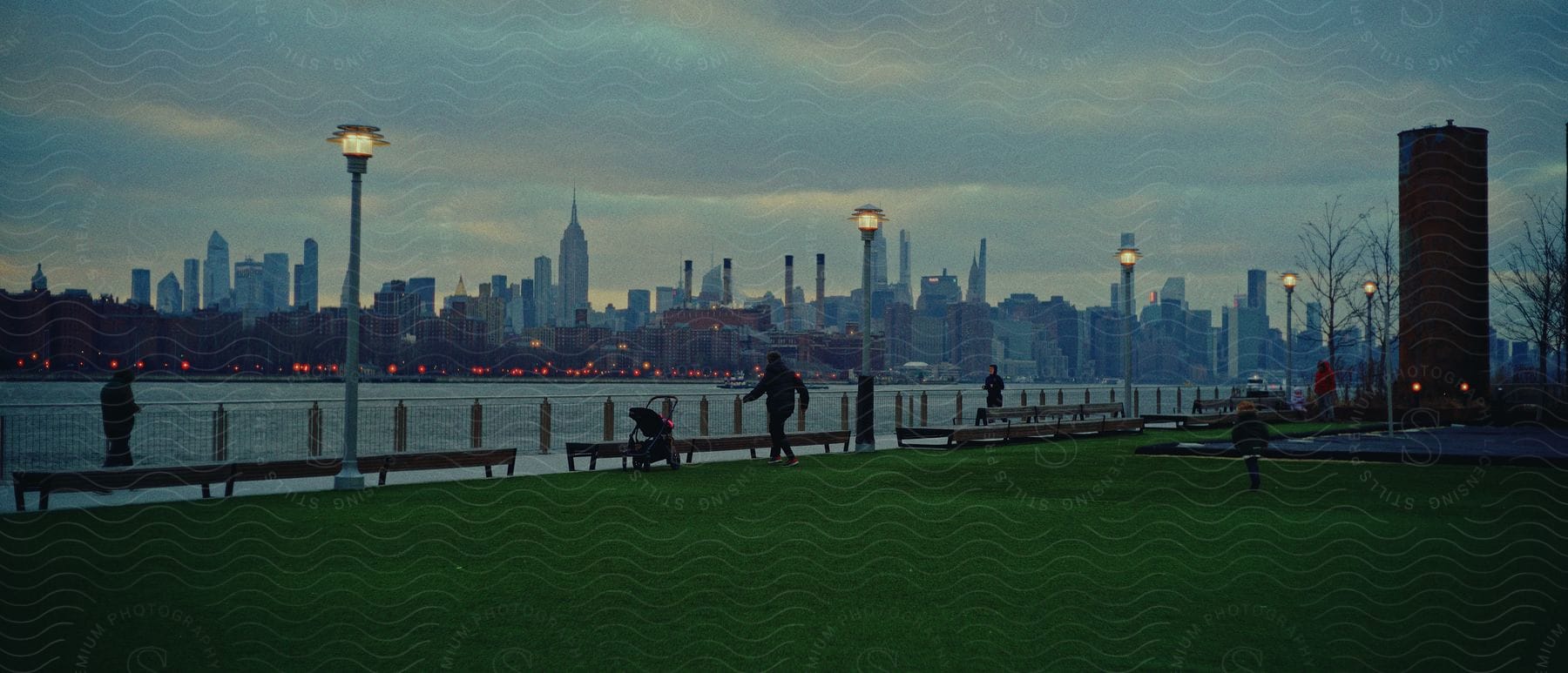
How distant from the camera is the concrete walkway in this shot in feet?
46.0

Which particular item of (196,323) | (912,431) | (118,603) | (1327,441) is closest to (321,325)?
(196,323)

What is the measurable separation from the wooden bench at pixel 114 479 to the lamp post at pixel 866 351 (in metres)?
12.4

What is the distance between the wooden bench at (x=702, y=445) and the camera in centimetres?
1883

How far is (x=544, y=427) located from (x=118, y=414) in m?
7.60

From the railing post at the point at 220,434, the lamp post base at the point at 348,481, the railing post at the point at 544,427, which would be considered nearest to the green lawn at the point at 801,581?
the lamp post base at the point at 348,481

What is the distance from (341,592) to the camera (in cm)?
825

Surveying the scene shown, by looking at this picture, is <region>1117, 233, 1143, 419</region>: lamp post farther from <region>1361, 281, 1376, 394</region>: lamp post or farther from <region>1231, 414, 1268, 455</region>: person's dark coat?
<region>1231, 414, 1268, 455</region>: person's dark coat

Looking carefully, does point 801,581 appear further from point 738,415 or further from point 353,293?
point 738,415

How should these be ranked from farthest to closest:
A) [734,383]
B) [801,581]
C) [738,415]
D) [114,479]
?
[734,383], [738,415], [114,479], [801,581]

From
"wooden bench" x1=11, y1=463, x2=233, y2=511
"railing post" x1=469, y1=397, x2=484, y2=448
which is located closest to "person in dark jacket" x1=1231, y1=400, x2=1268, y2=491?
"wooden bench" x1=11, y1=463, x2=233, y2=511

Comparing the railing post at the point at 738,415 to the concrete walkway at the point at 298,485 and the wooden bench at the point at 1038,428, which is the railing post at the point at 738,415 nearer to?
the concrete walkway at the point at 298,485

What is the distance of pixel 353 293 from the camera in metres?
15.7

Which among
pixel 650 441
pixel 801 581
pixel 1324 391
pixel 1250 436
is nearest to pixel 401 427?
pixel 650 441

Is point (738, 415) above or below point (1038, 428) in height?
above
